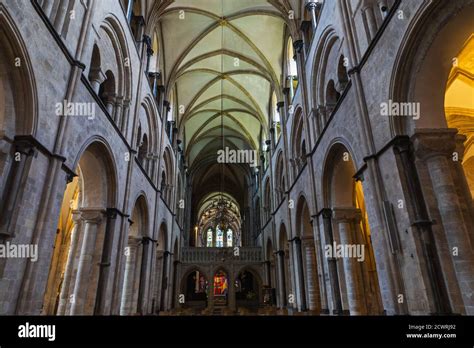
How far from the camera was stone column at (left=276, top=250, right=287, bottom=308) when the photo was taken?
60.7ft

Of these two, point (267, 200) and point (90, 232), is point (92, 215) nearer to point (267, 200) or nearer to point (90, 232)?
point (90, 232)

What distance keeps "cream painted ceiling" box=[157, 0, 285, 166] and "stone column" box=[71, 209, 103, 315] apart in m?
10.8

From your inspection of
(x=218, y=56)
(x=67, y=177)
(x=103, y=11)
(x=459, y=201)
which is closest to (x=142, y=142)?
(x=103, y=11)

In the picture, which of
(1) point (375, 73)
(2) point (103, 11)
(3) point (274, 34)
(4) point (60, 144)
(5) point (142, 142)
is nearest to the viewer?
(4) point (60, 144)

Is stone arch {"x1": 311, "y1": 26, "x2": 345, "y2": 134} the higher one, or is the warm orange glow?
stone arch {"x1": 311, "y1": 26, "x2": 345, "y2": 134}

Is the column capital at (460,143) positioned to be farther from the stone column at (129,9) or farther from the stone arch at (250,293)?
the stone arch at (250,293)

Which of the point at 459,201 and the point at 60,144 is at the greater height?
the point at 60,144

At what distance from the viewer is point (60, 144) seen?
262 inches

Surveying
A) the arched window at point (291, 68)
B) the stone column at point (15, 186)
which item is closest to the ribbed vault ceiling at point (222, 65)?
the arched window at point (291, 68)

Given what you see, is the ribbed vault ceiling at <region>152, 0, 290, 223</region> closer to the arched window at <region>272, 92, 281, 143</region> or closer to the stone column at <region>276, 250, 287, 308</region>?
the arched window at <region>272, 92, 281, 143</region>

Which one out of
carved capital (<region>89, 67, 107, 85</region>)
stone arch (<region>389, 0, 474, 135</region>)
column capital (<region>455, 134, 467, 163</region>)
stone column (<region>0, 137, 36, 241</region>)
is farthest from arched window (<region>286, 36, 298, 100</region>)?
stone column (<region>0, 137, 36, 241</region>)

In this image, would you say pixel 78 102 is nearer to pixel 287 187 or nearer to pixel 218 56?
pixel 287 187

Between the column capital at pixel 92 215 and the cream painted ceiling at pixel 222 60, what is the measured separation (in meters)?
10.7
